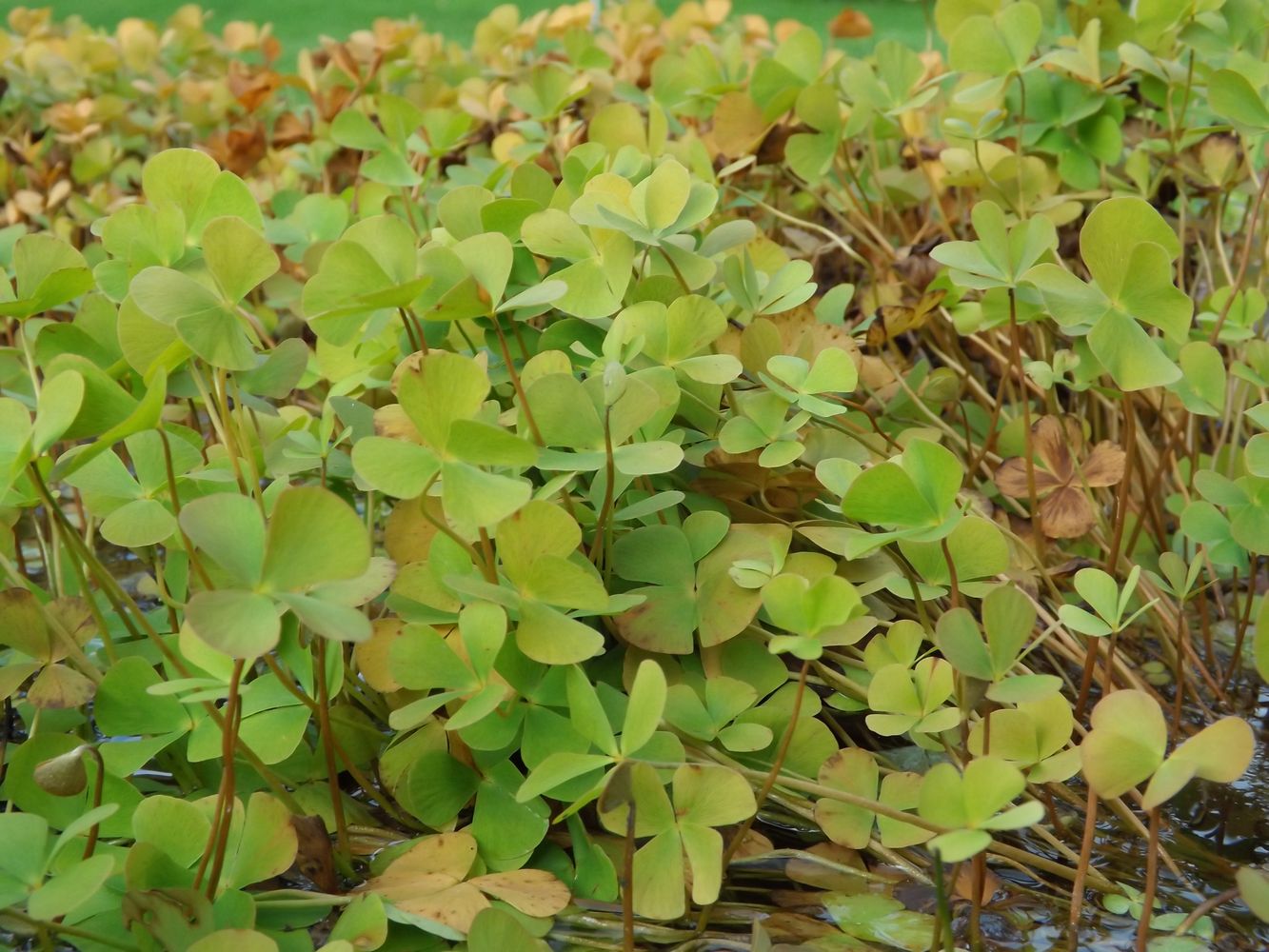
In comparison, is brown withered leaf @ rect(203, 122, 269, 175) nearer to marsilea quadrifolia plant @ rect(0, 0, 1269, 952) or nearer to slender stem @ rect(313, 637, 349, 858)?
marsilea quadrifolia plant @ rect(0, 0, 1269, 952)

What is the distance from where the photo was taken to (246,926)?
73cm

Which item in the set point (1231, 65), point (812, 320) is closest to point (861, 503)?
point (812, 320)

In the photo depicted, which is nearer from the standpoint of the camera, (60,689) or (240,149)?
(60,689)

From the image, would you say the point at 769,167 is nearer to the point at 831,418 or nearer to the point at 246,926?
the point at 831,418

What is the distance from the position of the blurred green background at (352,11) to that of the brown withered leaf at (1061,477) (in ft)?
21.7

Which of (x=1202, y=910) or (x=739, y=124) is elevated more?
(x=739, y=124)

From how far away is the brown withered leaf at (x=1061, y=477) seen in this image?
107 cm

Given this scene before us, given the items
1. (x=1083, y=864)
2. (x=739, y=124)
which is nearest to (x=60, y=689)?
Result: (x=1083, y=864)

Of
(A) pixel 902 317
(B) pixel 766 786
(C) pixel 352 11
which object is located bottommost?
(C) pixel 352 11

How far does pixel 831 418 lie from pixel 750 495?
11 cm

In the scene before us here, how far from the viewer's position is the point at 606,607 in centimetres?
79

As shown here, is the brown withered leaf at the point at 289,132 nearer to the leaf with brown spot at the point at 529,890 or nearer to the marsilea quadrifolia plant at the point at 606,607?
the marsilea quadrifolia plant at the point at 606,607

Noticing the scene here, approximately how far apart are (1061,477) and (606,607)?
53 centimetres

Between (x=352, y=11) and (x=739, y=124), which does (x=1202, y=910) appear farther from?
(x=352, y=11)
